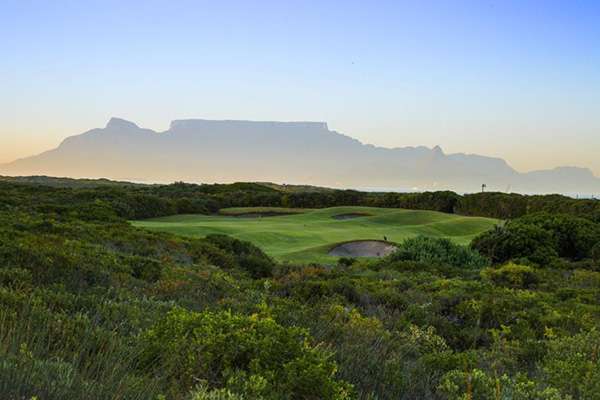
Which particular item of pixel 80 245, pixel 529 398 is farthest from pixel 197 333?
pixel 80 245

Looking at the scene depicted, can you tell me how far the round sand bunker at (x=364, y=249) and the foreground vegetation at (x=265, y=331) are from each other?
35.9 ft

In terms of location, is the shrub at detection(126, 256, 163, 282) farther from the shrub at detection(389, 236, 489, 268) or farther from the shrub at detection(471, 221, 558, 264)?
the shrub at detection(471, 221, 558, 264)

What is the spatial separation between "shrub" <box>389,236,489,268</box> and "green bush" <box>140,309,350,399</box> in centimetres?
1840

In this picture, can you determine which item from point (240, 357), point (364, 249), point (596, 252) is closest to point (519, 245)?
point (596, 252)

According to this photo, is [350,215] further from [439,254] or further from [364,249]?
[439,254]

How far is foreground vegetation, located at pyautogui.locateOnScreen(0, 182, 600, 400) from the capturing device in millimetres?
3801

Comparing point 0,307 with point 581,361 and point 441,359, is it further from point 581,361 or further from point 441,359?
point 581,361

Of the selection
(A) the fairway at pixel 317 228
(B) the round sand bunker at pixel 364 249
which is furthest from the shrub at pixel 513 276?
(B) the round sand bunker at pixel 364 249

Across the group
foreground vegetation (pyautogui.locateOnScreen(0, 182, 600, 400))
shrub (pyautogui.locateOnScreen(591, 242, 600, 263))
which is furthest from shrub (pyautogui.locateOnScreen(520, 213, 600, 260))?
foreground vegetation (pyautogui.locateOnScreen(0, 182, 600, 400))

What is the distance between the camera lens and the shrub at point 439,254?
910 inches

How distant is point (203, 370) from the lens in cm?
414

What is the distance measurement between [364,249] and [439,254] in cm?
787

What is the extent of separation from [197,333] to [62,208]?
26.2m

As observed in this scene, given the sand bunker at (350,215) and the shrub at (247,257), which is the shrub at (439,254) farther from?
the sand bunker at (350,215)
